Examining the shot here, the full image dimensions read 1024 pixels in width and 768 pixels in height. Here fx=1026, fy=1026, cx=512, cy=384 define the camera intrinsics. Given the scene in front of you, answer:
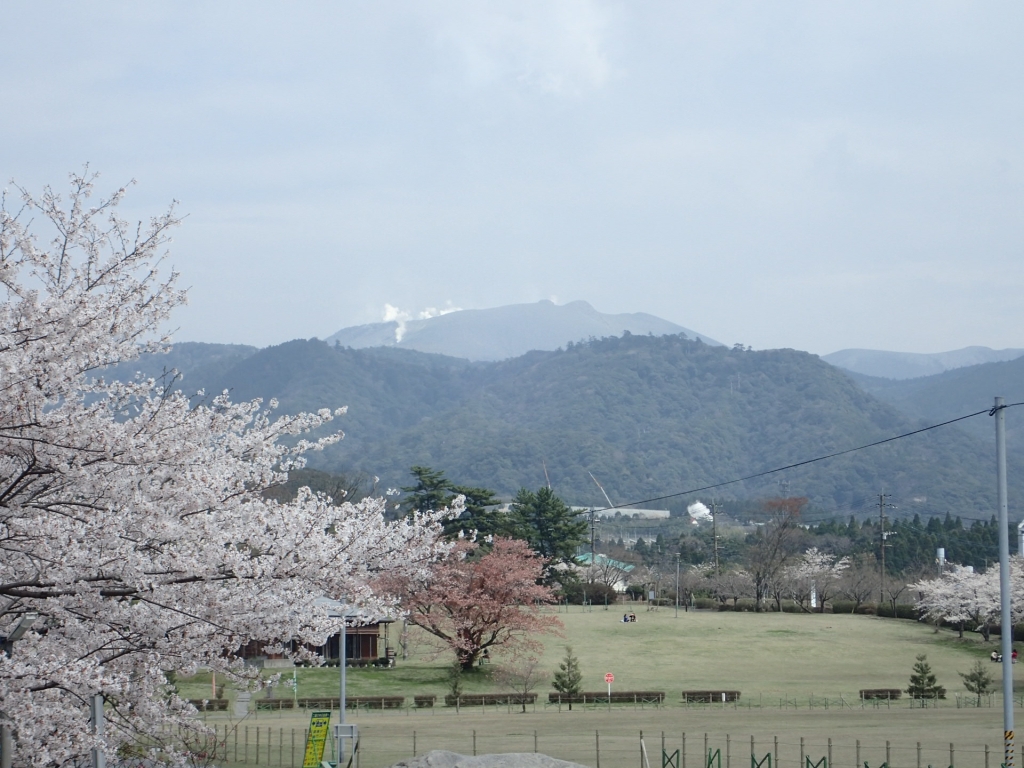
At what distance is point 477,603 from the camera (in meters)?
44.8

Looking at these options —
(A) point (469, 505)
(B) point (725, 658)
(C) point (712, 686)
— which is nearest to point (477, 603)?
(C) point (712, 686)

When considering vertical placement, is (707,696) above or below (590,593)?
below

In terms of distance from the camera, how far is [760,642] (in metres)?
56.3

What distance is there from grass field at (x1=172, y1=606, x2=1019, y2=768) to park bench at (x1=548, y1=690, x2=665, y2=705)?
1.00 meters

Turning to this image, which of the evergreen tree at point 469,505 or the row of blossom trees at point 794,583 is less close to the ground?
the evergreen tree at point 469,505

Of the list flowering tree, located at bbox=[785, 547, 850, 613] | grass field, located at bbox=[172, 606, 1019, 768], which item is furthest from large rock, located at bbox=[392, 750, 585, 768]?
flowering tree, located at bbox=[785, 547, 850, 613]

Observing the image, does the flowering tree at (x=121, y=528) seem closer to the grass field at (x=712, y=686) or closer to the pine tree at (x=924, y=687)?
the grass field at (x=712, y=686)

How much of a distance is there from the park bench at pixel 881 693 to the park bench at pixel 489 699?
13.2m

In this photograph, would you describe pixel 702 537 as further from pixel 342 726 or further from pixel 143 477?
pixel 143 477

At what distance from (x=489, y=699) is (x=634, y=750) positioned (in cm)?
1464

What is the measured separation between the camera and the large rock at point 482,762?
56.5ft

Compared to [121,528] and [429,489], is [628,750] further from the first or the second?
[429,489]

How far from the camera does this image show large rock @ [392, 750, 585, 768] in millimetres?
17223

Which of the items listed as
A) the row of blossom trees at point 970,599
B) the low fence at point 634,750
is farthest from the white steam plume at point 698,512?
the low fence at point 634,750
